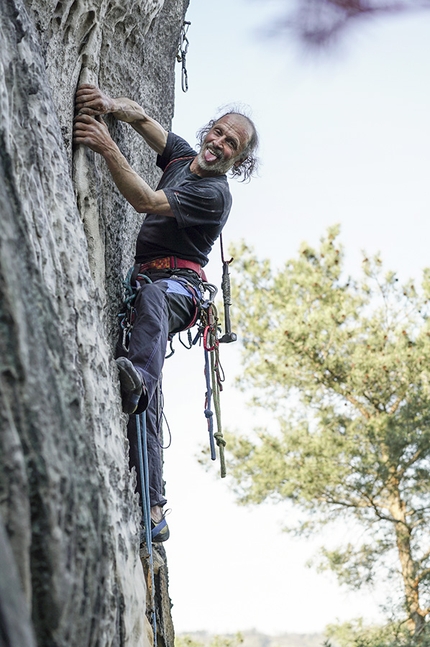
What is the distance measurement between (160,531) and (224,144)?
2.02 m

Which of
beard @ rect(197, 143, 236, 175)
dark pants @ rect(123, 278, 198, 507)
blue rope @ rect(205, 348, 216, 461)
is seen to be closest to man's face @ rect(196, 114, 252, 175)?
beard @ rect(197, 143, 236, 175)

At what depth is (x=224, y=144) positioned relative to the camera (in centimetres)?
433

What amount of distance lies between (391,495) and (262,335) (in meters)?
2.82

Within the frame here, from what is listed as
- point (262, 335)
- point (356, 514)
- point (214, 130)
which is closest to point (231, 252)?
point (262, 335)

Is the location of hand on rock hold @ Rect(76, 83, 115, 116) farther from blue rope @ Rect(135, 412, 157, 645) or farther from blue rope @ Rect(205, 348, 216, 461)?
blue rope @ Rect(135, 412, 157, 645)

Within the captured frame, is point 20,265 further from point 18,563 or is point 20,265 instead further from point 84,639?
point 84,639

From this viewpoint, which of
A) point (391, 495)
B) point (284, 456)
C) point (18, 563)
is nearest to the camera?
point (18, 563)

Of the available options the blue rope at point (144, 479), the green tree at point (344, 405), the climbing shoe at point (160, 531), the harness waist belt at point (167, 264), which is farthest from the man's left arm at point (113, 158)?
the green tree at point (344, 405)

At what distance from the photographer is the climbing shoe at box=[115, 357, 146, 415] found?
310 cm

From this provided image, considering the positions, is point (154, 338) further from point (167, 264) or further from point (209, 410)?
point (209, 410)

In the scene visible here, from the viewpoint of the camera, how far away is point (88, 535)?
6.45ft

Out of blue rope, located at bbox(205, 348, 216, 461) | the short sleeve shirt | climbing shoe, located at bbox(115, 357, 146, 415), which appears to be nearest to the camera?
climbing shoe, located at bbox(115, 357, 146, 415)

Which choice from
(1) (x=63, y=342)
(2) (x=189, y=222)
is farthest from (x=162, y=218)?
(1) (x=63, y=342)

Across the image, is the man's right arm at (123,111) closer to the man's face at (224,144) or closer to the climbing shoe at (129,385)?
the man's face at (224,144)
